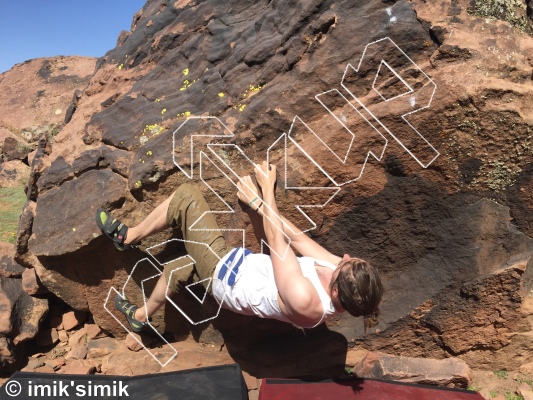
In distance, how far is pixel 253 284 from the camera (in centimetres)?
338

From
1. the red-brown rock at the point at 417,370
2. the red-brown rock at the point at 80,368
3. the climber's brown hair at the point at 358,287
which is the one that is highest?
the climber's brown hair at the point at 358,287

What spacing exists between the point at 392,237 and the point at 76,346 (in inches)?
122

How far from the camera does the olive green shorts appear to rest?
12.3 feet

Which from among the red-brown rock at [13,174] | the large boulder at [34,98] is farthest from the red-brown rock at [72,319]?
the large boulder at [34,98]

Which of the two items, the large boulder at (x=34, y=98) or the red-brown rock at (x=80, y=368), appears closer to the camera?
the red-brown rock at (x=80, y=368)

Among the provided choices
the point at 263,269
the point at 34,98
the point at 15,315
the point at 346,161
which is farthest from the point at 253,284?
the point at 34,98

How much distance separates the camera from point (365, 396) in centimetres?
346

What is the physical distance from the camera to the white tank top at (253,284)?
325 cm

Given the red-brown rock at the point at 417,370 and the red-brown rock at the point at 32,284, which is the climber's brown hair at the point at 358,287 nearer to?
the red-brown rock at the point at 417,370

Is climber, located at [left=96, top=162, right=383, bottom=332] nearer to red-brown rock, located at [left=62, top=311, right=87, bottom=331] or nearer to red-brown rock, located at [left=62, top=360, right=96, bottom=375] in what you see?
red-brown rock, located at [left=62, top=360, right=96, bottom=375]

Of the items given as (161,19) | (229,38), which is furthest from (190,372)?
(161,19)

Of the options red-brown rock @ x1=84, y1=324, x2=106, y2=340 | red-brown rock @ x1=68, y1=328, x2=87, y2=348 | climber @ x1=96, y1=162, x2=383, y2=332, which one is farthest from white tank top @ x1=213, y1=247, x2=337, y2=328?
red-brown rock @ x1=68, y1=328, x2=87, y2=348

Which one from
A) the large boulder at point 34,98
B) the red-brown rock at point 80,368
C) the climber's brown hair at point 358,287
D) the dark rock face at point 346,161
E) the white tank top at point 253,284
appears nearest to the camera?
the climber's brown hair at point 358,287

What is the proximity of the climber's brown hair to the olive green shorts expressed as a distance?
1.02 m
